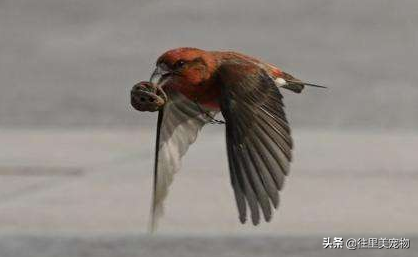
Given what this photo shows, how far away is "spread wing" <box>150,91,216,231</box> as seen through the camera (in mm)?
1130

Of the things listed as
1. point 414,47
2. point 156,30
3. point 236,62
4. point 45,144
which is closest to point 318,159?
point 156,30

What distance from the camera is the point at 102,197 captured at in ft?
28.5

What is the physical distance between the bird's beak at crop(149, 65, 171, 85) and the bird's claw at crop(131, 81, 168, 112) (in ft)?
0.04

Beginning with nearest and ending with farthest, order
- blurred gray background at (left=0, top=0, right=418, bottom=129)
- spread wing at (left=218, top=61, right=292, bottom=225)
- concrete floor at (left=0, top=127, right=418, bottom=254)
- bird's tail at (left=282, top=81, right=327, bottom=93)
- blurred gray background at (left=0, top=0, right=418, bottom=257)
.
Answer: spread wing at (left=218, top=61, right=292, bottom=225) < bird's tail at (left=282, top=81, right=327, bottom=93) < blurred gray background at (left=0, top=0, right=418, bottom=257) < concrete floor at (left=0, top=127, right=418, bottom=254) < blurred gray background at (left=0, top=0, right=418, bottom=129)

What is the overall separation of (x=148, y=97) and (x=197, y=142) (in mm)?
10318

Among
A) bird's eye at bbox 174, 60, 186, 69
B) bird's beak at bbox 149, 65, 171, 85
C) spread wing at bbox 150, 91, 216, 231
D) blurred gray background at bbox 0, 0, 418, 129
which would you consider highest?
bird's eye at bbox 174, 60, 186, 69

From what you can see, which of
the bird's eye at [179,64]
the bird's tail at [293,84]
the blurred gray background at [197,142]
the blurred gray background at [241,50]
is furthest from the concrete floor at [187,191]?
the bird's eye at [179,64]

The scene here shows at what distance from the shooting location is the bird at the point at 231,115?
106 centimetres

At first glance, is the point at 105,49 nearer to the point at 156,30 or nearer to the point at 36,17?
the point at 156,30

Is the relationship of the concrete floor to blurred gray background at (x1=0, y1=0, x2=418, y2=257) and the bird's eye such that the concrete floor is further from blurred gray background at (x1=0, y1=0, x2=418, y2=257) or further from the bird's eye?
the bird's eye

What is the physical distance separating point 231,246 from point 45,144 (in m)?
3.97

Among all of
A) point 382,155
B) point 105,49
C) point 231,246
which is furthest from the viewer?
point 382,155

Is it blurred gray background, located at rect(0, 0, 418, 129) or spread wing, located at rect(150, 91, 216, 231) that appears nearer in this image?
spread wing, located at rect(150, 91, 216, 231)

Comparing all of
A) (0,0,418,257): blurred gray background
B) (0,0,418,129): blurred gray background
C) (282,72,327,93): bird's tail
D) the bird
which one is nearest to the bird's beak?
the bird
